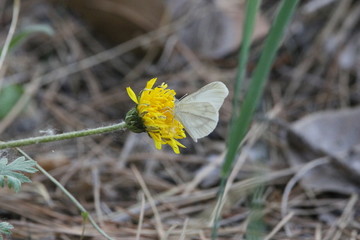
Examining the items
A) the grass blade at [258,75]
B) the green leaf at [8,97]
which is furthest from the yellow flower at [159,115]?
the green leaf at [8,97]

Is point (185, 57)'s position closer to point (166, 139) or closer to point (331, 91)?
point (331, 91)

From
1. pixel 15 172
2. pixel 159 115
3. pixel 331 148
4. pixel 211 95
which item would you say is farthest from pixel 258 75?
pixel 331 148

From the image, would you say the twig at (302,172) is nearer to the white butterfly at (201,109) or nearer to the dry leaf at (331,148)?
the dry leaf at (331,148)

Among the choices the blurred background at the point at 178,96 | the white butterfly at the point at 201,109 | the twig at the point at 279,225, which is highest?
the blurred background at the point at 178,96

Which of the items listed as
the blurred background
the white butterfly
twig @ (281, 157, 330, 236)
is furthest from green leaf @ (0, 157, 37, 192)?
twig @ (281, 157, 330, 236)

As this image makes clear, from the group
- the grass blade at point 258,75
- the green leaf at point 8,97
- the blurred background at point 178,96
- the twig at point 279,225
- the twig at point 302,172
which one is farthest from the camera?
the green leaf at point 8,97

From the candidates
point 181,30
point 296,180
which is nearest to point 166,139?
point 296,180

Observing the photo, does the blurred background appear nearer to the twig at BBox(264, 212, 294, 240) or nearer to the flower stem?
the twig at BBox(264, 212, 294, 240)
